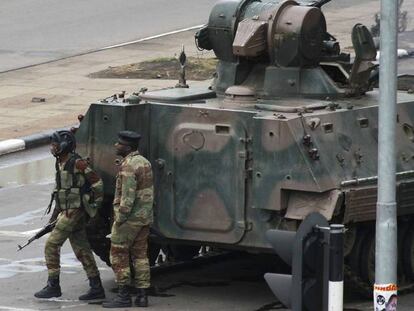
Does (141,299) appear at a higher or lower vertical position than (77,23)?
lower

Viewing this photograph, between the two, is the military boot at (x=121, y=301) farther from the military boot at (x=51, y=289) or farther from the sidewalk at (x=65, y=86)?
the sidewalk at (x=65, y=86)

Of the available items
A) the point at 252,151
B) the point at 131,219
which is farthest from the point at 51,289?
the point at 252,151

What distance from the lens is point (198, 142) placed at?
1427cm

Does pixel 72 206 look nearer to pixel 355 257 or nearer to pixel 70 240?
pixel 70 240

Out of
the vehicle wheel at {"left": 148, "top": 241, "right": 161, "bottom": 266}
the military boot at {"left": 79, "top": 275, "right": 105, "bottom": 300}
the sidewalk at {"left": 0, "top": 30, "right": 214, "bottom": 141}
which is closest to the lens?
the military boot at {"left": 79, "top": 275, "right": 105, "bottom": 300}

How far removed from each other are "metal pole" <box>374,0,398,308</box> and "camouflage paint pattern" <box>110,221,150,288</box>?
4657 millimetres

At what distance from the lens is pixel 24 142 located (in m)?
22.9

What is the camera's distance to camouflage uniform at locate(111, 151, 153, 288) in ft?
45.2

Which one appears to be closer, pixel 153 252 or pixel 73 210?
pixel 73 210

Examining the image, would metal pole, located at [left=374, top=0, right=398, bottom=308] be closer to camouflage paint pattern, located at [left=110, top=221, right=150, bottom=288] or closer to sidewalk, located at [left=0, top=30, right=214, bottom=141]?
camouflage paint pattern, located at [left=110, top=221, right=150, bottom=288]

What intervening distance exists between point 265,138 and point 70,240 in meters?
2.18

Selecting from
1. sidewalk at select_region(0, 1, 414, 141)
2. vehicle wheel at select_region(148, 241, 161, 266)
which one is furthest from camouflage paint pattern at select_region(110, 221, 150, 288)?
sidewalk at select_region(0, 1, 414, 141)

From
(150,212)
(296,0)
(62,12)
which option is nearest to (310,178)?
(150,212)

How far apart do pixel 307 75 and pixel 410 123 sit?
1.15 metres
